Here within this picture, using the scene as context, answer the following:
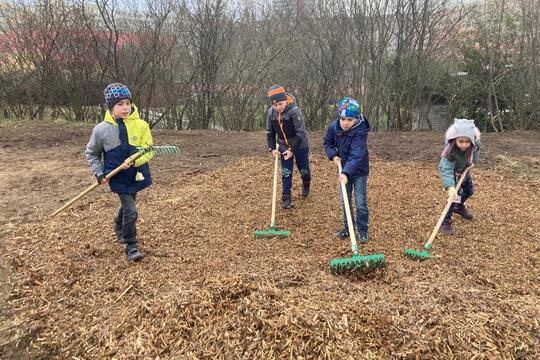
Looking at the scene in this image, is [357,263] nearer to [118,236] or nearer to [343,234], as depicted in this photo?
[343,234]

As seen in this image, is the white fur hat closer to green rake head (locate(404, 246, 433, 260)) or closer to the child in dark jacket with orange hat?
green rake head (locate(404, 246, 433, 260))

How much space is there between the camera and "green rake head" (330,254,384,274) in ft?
11.6

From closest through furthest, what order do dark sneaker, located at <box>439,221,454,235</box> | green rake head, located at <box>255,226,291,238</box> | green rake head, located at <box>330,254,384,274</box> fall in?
green rake head, located at <box>330,254,384,274</box>
green rake head, located at <box>255,226,291,238</box>
dark sneaker, located at <box>439,221,454,235</box>

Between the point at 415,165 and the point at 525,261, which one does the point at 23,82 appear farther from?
the point at 525,261

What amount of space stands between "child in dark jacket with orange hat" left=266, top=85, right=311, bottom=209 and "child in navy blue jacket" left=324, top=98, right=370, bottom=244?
92cm

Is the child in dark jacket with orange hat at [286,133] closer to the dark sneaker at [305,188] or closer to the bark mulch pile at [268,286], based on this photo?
the dark sneaker at [305,188]

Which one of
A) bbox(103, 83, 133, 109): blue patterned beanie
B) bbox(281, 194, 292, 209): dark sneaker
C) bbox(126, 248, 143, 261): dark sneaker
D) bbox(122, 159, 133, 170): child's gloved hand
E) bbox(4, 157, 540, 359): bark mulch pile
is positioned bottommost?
bbox(4, 157, 540, 359): bark mulch pile

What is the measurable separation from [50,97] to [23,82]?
0.91m

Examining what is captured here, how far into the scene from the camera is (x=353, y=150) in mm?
4238

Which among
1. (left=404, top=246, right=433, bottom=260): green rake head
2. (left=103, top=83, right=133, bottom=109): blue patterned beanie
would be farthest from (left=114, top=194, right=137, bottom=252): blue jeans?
(left=404, top=246, right=433, bottom=260): green rake head

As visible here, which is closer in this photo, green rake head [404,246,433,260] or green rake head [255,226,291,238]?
green rake head [404,246,433,260]

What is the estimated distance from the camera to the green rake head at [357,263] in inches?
140

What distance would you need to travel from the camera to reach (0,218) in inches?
203

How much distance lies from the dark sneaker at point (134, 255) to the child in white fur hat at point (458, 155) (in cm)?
310
